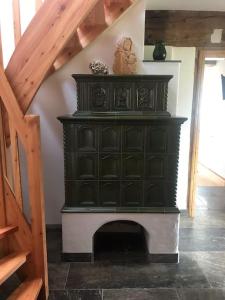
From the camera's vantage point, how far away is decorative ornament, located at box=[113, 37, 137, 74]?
2.44 m

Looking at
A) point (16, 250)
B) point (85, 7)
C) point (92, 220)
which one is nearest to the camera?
point (85, 7)

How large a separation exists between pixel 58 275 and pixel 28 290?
1.46 ft

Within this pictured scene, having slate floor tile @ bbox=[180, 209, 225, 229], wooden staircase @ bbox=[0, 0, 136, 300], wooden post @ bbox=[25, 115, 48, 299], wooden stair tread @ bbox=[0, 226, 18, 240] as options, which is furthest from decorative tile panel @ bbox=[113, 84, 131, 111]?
slate floor tile @ bbox=[180, 209, 225, 229]

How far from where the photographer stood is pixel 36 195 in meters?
1.87

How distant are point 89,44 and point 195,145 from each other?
6.02 feet

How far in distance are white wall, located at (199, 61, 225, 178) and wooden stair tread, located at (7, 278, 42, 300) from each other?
4.07 metres

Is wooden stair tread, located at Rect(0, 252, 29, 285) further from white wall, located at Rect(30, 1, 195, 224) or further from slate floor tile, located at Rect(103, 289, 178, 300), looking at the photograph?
white wall, located at Rect(30, 1, 195, 224)

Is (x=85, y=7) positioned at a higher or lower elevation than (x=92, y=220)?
higher

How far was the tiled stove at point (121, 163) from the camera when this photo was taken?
2.27 m

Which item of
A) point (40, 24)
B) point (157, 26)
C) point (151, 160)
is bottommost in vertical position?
point (151, 160)

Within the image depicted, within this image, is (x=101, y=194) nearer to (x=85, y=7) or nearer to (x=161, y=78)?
(x=161, y=78)

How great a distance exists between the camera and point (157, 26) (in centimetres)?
309

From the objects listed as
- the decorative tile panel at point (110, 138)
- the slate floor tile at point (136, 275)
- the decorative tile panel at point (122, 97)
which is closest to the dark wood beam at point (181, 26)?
the decorative tile panel at point (122, 97)

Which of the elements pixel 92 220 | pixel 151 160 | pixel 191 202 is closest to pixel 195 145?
pixel 191 202
